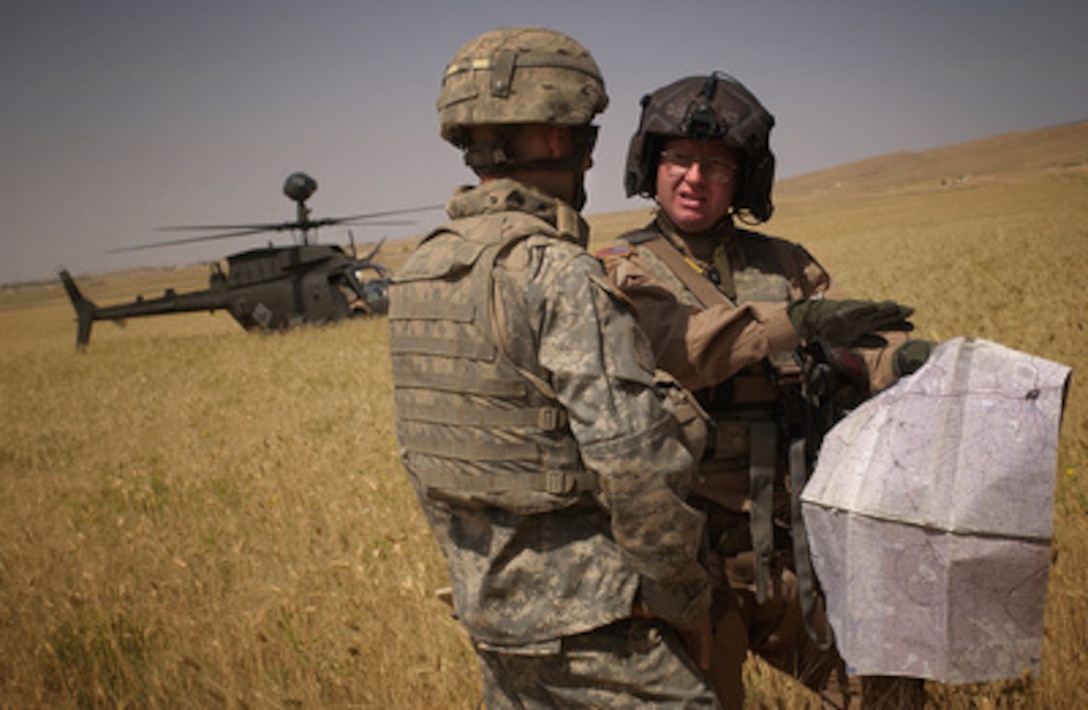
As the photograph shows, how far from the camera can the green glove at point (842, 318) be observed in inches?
89.7

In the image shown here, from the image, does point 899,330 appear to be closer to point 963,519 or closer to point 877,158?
point 963,519

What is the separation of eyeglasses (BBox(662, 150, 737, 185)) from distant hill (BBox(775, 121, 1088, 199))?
309 feet

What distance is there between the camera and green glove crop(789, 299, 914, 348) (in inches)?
89.7

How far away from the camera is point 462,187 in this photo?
2.35 metres

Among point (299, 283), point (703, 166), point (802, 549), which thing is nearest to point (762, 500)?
point (802, 549)

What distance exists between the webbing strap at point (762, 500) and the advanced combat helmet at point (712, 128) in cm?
97

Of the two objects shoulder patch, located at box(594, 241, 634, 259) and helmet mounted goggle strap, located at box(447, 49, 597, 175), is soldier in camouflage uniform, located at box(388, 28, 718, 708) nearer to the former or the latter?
helmet mounted goggle strap, located at box(447, 49, 597, 175)

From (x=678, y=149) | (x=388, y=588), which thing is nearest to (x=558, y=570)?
(x=678, y=149)

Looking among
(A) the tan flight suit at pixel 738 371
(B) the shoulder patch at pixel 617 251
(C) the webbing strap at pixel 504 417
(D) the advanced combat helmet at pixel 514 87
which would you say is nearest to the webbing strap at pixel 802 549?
(A) the tan flight suit at pixel 738 371

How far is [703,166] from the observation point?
9.91 feet

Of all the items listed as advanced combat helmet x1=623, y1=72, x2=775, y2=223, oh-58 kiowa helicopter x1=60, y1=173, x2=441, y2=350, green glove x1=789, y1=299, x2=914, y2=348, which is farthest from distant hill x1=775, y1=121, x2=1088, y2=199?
green glove x1=789, y1=299, x2=914, y2=348

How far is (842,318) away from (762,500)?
735mm

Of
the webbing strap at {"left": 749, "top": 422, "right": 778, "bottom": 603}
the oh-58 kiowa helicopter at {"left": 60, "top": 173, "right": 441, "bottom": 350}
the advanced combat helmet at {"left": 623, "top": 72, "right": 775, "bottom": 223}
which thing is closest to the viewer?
the webbing strap at {"left": 749, "top": 422, "right": 778, "bottom": 603}

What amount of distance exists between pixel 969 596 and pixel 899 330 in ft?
2.79
